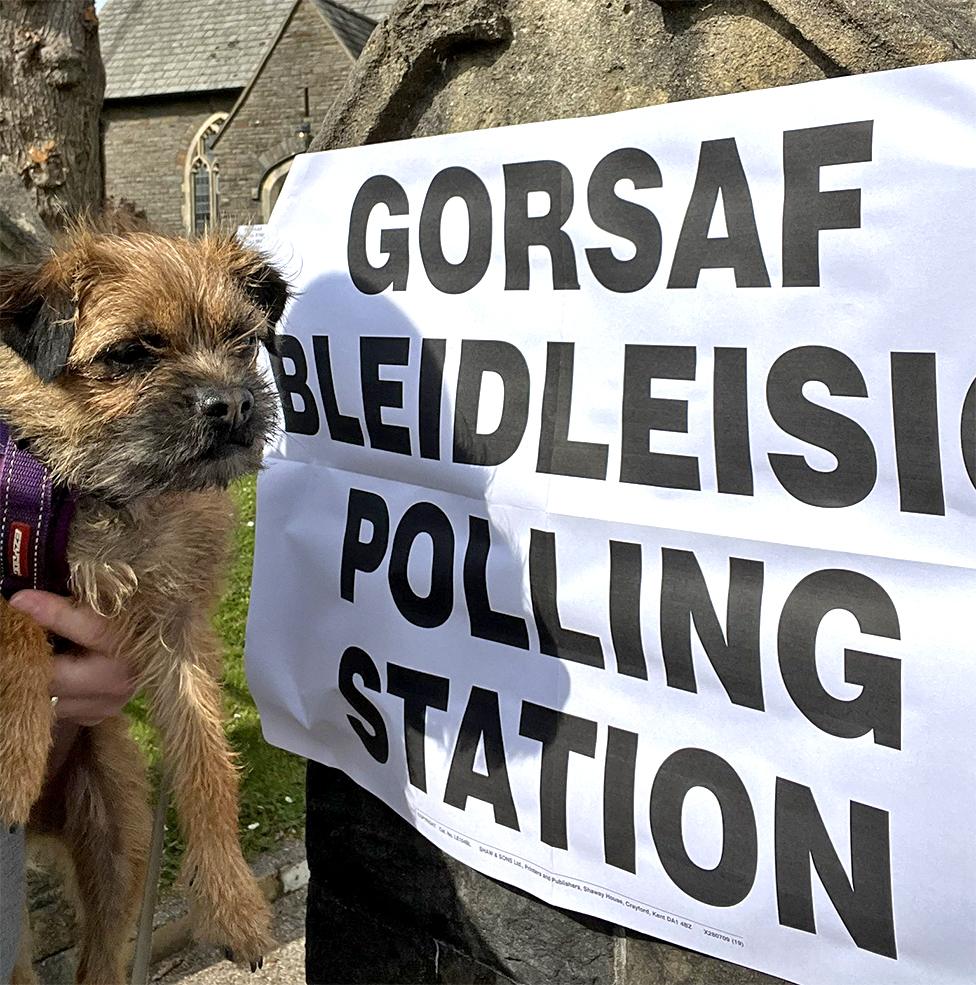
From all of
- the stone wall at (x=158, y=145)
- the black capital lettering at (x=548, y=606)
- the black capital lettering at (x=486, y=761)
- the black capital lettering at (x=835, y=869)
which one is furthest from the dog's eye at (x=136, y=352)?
the stone wall at (x=158, y=145)

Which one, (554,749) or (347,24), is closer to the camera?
(554,749)

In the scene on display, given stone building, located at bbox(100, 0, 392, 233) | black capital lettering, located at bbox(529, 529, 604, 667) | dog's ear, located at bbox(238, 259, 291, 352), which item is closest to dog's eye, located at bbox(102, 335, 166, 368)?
dog's ear, located at bbox(238, 259, 291, 352)

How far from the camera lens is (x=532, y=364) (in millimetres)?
2021

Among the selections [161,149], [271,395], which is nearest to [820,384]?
[271,395]

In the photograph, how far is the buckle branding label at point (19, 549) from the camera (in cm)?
205

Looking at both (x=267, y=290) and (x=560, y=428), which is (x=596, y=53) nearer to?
(x=560, y=428)

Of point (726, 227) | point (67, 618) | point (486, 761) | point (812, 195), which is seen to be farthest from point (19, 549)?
point (812, 195)

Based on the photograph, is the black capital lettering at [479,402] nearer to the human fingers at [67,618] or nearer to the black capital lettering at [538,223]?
the black capital lettering at [538,223]

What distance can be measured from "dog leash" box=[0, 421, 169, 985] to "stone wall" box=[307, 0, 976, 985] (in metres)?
0.97

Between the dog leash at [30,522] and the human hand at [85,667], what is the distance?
0.17 feet

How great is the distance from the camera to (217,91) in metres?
37.7

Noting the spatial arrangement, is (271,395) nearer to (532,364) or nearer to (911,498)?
(532,364)

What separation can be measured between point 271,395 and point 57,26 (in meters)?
3.77

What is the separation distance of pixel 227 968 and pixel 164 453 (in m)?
2.48
